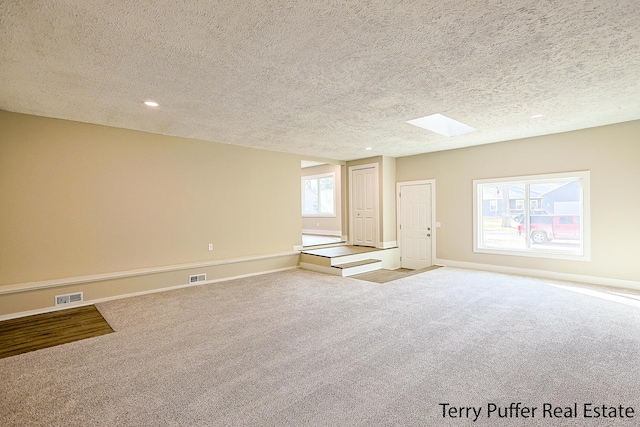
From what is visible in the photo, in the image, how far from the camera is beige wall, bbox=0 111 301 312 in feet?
13.4

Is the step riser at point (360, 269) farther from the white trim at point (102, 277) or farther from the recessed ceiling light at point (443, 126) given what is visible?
the recessed ceiling light at point (443, 126)

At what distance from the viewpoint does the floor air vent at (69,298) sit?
426cm

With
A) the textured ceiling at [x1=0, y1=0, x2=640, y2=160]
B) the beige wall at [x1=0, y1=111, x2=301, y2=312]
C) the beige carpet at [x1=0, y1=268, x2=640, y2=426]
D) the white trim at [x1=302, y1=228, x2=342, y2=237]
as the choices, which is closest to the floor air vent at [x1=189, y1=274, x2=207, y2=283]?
the beige wall at [x1=0, y1=111, x2=301, y2=312]

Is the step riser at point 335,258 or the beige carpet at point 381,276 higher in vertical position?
the step riser at point 335,258

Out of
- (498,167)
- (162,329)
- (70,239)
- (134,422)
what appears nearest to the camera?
(134,422)

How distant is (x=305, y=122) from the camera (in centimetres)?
468

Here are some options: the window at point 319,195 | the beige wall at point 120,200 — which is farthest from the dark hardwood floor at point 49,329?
the window at point 319,195

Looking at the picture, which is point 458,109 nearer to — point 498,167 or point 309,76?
point 309,76

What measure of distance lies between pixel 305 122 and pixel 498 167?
13.7 feet

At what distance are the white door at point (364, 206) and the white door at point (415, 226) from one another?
71 cm

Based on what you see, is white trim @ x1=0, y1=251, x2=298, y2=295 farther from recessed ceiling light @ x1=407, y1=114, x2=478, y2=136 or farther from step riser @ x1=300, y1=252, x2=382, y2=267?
recessed ceiling light @ x1=407, y1=114, x2=478, y2=136

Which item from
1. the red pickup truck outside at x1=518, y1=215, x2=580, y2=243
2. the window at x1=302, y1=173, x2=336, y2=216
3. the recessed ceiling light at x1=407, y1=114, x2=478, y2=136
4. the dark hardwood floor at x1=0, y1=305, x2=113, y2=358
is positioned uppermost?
the recessed ceiling light at x1=407, y1=114, x2=478, y2=136

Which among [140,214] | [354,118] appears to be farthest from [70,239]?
[354,118]

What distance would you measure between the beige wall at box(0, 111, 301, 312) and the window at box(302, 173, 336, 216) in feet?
13.0
